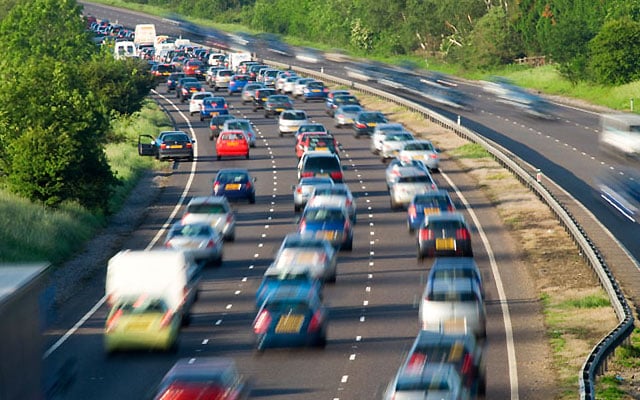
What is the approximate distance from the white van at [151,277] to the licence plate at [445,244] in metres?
10.4

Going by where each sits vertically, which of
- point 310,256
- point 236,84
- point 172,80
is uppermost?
point 310,256

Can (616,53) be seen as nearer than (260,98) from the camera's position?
No

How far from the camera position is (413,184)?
49875mm

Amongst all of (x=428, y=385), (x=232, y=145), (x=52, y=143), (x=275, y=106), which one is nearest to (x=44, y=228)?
(x=52, y=143)

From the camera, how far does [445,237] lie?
40.2 meters

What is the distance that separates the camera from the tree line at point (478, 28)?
9831 cm

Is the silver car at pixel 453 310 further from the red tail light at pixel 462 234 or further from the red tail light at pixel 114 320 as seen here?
the red tail light at pixel 462 234

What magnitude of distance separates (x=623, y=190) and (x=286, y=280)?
25.0 m

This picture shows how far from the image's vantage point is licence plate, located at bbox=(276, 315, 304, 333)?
29.9m

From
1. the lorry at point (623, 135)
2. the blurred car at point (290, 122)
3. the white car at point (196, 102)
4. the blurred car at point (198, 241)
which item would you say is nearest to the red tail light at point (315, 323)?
the blurred car at point (198, 241)

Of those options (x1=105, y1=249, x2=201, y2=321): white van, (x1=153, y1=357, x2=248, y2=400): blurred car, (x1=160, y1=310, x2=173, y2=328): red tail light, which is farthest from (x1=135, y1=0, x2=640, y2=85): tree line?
(x1=153, y1=357, x2=248, y2=400): blurred car

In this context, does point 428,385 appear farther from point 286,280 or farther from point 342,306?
point 342,306

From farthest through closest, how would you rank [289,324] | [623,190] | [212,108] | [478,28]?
[478,28], [212,108], [623,190], [289,324]

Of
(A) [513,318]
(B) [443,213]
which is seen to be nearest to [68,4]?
(B) [443,213]
